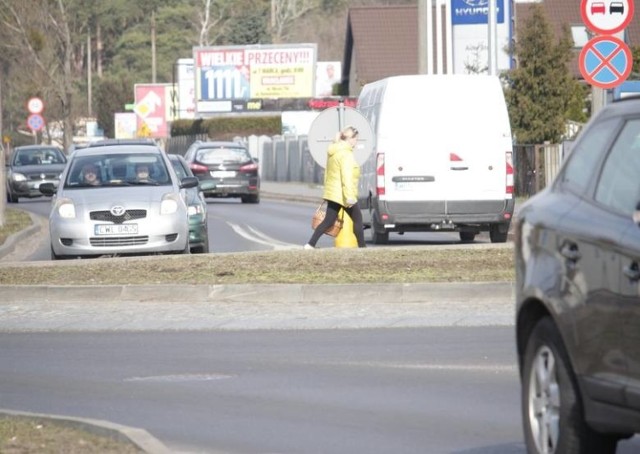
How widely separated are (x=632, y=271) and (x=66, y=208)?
14375 millimetres

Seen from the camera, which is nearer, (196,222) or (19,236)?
(196,222)

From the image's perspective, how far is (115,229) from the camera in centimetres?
2002

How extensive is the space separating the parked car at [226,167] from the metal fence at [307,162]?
295 inches

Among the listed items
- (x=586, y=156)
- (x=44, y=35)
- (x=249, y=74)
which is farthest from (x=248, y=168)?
(x=249, y=74)

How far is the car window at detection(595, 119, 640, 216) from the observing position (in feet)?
22.1

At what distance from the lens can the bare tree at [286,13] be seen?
101 metres

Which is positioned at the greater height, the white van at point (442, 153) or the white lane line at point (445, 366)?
the white van at point (442, 153)

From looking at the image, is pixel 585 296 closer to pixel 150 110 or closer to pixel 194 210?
pixel 194 210

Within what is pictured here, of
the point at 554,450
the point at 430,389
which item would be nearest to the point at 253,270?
the point at 430,389

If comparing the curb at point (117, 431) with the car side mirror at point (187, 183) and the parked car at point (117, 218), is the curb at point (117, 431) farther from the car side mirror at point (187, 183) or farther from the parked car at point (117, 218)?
the car side mirror at point (187, 183)

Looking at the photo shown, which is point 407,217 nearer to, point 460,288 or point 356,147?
point 356,147

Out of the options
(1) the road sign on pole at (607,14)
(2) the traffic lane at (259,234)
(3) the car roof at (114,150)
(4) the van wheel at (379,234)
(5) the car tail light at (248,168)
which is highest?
(1) the road sign on pole at (607,14)

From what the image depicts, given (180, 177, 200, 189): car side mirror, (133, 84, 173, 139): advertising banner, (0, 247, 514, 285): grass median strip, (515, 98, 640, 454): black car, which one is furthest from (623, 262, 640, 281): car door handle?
(133, 84, 173, 139): advertising banner

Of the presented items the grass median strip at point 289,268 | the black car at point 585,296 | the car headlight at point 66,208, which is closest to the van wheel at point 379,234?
the grass median strip at point 289,268
